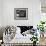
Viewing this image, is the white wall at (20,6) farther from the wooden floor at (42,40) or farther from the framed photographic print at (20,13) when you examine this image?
the wooden floor at (42,40)

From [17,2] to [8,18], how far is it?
2.65ft

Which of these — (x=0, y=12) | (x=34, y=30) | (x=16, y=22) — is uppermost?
(x=0, y=12)

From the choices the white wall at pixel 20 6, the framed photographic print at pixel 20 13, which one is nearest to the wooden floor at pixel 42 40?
the white wall at pixel 20 6

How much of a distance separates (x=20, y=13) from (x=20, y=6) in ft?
1.01

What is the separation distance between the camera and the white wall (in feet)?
16.6

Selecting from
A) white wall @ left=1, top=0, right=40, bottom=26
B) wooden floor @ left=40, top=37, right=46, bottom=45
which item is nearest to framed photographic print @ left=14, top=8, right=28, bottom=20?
white wall @ left=1, top=0, right=40, bottom=26

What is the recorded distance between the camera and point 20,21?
509cm

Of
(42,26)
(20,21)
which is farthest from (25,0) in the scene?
(42,26)

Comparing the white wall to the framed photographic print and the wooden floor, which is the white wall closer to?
the framed photographic print

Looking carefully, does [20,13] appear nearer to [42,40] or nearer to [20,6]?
[20,6]

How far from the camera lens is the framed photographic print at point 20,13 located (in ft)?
16.7

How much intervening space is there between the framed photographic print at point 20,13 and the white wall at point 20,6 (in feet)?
0.43

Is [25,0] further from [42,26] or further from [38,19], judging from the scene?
[42,26]

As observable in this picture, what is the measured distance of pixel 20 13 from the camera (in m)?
5.15
